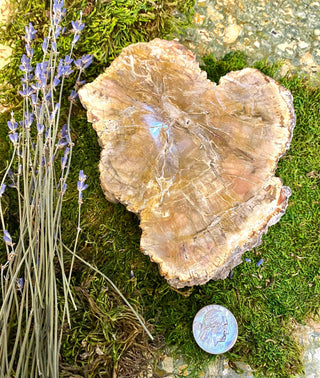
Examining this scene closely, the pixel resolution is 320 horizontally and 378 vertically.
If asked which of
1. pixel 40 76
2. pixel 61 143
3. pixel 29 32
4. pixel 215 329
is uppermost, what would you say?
pixel 29 32

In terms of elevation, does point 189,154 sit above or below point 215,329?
above

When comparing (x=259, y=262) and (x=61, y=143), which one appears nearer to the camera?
(x=61, y=143)

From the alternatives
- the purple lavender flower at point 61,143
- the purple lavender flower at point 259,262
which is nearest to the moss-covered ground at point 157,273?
the purple lavender flower at point 259,262

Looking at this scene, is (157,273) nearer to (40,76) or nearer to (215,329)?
(215,329)

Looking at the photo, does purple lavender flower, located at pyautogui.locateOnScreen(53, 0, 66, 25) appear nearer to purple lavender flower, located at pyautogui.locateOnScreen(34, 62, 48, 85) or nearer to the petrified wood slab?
purple lavender flower, located at pyautogui.locateOnScreen(34, 62, 48, 85)

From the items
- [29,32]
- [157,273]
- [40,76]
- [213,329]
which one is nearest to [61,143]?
[40,76]

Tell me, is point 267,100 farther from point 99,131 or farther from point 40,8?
point 40,8
